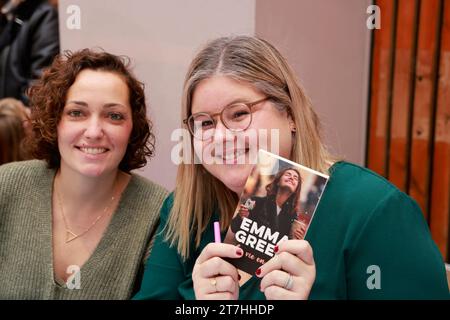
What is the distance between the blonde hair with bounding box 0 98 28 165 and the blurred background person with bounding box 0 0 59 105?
2.47 ft

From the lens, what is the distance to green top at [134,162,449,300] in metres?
1.37

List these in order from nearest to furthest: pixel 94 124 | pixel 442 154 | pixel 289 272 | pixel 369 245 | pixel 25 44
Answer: pixel 289 272 → pixel 369 245 → pixel 94 124 → pixel 442 154 → pixel 25 44

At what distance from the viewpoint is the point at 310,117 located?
1511 mm

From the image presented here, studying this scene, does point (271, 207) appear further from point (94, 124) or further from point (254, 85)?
point (94, 124)

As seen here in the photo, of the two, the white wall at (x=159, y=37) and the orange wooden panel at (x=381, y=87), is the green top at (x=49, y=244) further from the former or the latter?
the orange wooden panel at (x=381, y=87)

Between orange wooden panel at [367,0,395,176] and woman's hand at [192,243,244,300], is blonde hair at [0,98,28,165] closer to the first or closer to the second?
orange wooden panel at [367,0,395,176]

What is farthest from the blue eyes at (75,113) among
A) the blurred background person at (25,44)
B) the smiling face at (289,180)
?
the blurred background person at (25,44)

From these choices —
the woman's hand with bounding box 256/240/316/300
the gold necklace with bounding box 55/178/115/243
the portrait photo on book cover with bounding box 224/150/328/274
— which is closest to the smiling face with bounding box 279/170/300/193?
the portrait photo on book cover with bounding box 224/150/328/274

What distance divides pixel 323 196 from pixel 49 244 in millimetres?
928

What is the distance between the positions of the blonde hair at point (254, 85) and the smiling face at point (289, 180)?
246 mm

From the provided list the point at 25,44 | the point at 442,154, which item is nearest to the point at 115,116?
the point at 442,154

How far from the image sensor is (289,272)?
1206 millimetres
